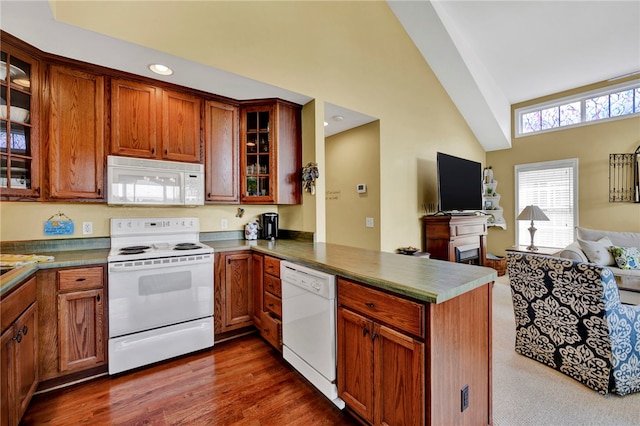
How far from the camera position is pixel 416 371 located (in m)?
1.22

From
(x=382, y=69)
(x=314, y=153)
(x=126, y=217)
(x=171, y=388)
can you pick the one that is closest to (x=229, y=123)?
(x=314, y=153)

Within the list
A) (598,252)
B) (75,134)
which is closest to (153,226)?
(75,134)

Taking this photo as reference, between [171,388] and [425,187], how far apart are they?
413 cm

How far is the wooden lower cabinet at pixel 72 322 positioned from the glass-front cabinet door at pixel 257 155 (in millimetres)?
1529

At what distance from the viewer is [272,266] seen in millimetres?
2432

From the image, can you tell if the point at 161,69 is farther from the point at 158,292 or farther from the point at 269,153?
the point at 158,292

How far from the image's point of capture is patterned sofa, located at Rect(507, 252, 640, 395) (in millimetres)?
1791

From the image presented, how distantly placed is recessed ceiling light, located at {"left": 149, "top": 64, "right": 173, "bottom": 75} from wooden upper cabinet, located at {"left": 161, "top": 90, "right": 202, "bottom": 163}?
8.5 inches

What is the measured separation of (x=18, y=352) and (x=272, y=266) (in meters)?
1.61

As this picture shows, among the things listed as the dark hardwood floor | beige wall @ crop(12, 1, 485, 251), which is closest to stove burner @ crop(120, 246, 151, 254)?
beige wall @ crop(12, 1, 485, 251)

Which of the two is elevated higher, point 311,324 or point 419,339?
point 419,339

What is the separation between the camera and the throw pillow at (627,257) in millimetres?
3305

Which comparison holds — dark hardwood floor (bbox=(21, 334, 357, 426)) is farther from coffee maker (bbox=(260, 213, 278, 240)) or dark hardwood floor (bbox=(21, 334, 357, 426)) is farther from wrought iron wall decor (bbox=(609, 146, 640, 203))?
wrought iron wall decor (bbox=(609, 146, 640, 203))

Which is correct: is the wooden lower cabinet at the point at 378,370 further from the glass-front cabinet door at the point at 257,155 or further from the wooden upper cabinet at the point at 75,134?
the wooden upper cabinet at the point at 75,134
